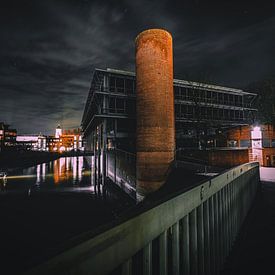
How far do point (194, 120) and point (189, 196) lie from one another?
76.0 ft

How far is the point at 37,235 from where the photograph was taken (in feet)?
33.9

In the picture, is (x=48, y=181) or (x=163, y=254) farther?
(x=48, y=181)

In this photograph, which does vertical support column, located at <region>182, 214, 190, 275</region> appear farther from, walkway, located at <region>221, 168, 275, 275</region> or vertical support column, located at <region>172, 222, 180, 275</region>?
walkway, located at <region>221, 168, 275, 275</region>

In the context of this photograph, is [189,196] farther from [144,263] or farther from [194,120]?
[194,120]

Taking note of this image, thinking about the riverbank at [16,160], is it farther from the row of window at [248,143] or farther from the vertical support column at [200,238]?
the vertical support column at [200,238]

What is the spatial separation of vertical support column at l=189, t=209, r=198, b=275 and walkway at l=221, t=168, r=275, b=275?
3.63 ft

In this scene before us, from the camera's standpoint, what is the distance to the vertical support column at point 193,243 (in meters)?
2.28

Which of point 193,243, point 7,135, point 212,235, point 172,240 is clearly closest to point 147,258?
point 172,240

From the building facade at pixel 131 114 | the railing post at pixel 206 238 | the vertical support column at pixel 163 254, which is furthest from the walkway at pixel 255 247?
the building facade at pixel 131 114

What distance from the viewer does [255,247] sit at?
12.0 ft

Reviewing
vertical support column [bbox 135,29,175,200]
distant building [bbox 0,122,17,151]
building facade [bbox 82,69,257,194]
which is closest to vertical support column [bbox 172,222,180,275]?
vertical support column [bbox 135,29,175,200]

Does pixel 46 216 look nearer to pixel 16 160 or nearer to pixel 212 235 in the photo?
pixel 212 235

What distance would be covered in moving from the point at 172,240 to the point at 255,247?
2655mm

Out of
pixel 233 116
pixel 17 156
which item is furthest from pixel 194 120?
pixel 17 156
